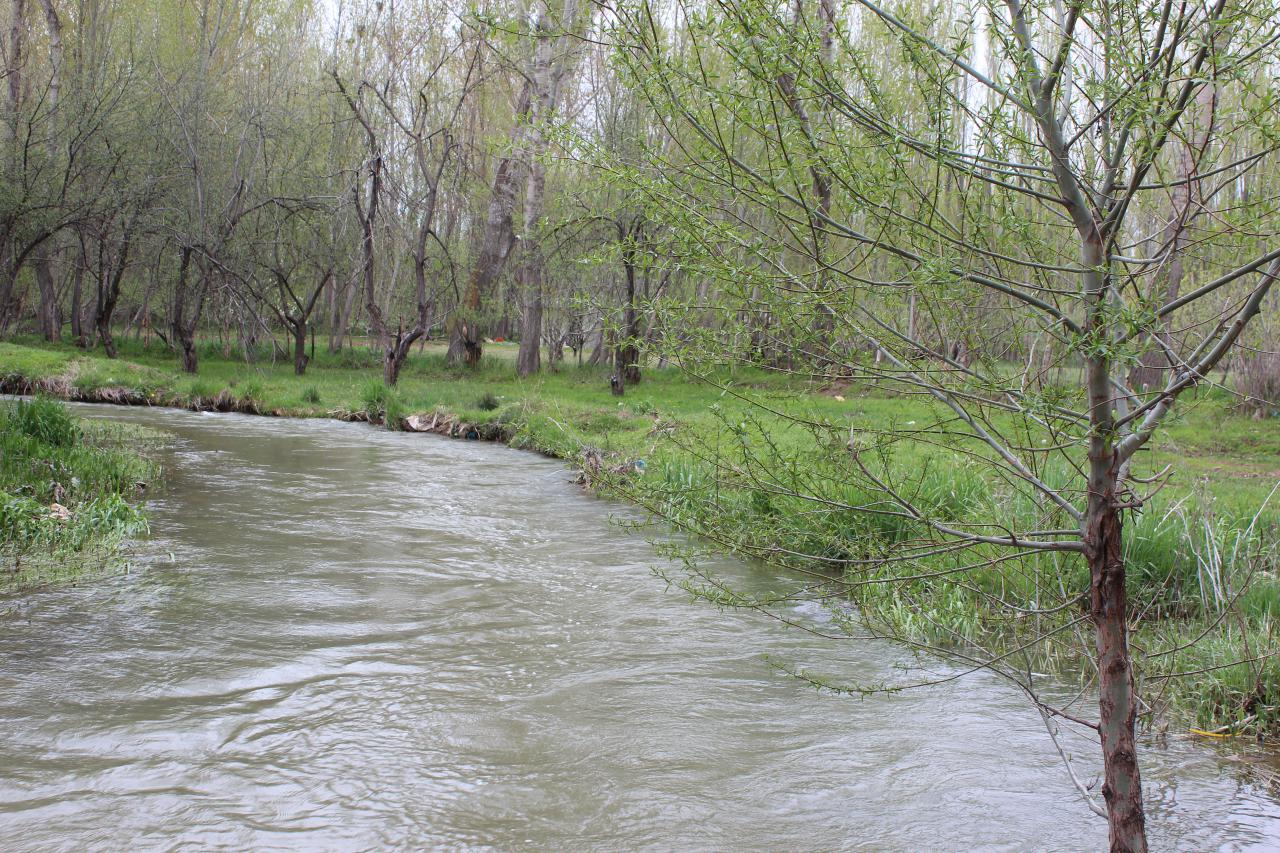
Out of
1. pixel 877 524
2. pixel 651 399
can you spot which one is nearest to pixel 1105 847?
pixel 877 524

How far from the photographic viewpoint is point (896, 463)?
9.34 metres

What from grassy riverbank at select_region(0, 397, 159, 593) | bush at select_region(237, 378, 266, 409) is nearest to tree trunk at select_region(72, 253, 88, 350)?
bush at select_region(237, 378, 266, 409)

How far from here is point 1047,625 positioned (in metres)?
5.94

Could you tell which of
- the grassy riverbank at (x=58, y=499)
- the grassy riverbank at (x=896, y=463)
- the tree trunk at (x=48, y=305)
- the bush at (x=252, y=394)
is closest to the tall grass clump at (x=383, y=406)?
the grassy riverbank at (x=896, y=463)

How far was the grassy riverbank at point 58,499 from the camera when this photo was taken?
6871 mm

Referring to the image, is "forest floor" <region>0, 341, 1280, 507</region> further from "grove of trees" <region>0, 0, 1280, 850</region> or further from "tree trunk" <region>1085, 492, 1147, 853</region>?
"tree trunk" <region>1085, 492, 1147, 853</region>

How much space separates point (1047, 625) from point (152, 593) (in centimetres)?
564

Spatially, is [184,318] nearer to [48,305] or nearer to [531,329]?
[48,305]

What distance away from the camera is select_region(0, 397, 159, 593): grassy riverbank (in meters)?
6.87

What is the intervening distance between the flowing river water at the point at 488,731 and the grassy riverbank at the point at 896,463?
21.7 inches

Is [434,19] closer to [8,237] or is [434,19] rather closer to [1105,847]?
[8,237]

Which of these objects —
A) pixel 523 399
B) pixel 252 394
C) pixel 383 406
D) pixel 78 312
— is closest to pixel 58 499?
pixel 523 399

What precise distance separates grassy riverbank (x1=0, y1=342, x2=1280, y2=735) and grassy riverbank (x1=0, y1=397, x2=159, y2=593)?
4.05 meters

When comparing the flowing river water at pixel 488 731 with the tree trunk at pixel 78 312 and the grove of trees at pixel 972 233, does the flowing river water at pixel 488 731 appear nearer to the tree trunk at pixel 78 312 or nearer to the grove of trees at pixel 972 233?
the grove of trees at pixel 972 233
